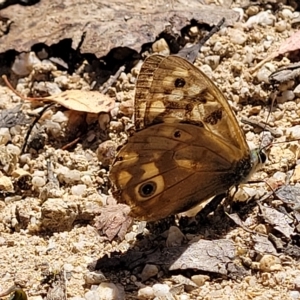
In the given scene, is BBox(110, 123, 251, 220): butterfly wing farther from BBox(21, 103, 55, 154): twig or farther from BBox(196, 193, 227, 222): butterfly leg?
BBox(21, 103, 55, 154): twig

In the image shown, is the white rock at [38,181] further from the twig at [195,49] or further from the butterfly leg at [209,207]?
the twig at [195,49]

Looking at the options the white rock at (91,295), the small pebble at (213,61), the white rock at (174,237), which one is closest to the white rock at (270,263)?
the white rock at (174,237)

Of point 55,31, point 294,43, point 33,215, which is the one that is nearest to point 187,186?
point 33,215

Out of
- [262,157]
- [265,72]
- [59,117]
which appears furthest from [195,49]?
[262,157]

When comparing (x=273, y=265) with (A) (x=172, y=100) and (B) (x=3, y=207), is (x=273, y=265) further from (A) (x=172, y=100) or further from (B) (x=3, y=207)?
(B) (x=3, y=207)

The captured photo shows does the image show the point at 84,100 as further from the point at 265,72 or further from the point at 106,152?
the point at 265,72

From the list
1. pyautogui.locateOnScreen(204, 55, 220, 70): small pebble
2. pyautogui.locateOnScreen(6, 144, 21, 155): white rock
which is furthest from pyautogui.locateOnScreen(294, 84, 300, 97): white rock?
pyautogui.locateOnScreen(6, 144, 21, 155): white rock

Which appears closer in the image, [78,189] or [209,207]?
[209,207]
